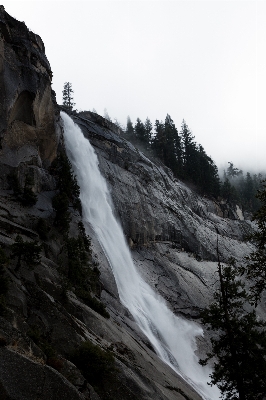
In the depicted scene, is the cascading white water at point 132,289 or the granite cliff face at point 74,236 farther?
the cascading white water at point 132,289

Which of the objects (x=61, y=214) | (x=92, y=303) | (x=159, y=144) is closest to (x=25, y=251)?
(x=92, y=303)

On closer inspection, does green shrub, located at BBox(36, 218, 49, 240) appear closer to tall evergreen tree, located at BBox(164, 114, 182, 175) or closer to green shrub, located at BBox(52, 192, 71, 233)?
green shrub, located at BBox(52, 192, 71, 233)

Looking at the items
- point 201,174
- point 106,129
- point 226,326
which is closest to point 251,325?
point 226,326

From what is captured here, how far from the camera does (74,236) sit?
2578 centimetres

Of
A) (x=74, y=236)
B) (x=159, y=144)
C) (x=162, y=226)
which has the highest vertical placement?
(x=159, y=144)

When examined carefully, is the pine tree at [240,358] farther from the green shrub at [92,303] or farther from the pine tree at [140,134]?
the pine tree at [140,134]

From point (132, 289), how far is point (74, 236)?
754 centimetres

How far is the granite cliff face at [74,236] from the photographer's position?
10664 mm

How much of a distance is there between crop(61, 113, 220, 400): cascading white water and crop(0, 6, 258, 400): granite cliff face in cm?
172

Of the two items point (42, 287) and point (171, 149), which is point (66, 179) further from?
point (171, 149)

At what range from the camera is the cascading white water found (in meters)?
24.6

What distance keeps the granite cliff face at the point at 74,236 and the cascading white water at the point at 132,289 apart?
5.65 feet

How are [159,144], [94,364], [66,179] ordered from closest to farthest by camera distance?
[94,364]
[66,179]
[159,144]

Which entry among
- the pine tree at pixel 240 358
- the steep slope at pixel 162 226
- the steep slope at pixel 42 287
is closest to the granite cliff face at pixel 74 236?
the steep slope at pixel 42 287
